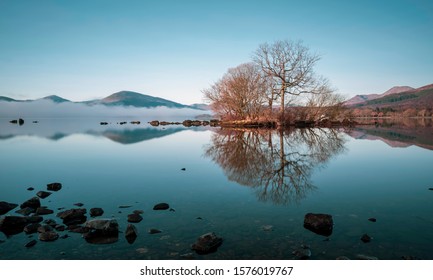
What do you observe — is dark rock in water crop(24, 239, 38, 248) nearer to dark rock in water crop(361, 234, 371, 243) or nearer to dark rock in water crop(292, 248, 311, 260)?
dark rock in water crop(292, 248, 311, 260)

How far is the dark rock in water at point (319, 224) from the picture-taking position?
7.34 meters

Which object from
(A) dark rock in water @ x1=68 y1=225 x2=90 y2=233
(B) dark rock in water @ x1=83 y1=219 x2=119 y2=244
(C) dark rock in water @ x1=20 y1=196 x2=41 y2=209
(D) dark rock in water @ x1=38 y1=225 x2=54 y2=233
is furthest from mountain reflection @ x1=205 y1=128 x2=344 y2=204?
(C) dark rock in water @ x1=20 y1=196 x2=41 y2=209

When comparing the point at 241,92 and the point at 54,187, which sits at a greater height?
the point at 241,92

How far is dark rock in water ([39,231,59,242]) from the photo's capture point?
23.1ft

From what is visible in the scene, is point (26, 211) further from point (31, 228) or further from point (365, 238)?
point (365, 238)

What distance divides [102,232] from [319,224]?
220 inches

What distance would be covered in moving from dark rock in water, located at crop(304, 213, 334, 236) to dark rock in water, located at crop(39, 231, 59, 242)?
6.41 m

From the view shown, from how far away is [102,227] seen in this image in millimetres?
7367

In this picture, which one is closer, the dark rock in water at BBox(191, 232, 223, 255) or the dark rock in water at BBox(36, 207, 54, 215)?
the dark rock in water at BBox(191, 232, 223, 255)

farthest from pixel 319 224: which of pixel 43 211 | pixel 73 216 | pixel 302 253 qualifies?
pixel 43 211

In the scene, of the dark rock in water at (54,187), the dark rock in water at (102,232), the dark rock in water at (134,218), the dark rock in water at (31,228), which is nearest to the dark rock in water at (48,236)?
the dark rock in water at (31,228)

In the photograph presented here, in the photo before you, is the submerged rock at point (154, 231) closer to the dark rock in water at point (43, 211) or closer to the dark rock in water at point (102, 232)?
the dark rock in water at point (102, 232)

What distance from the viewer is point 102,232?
24.0 feet
